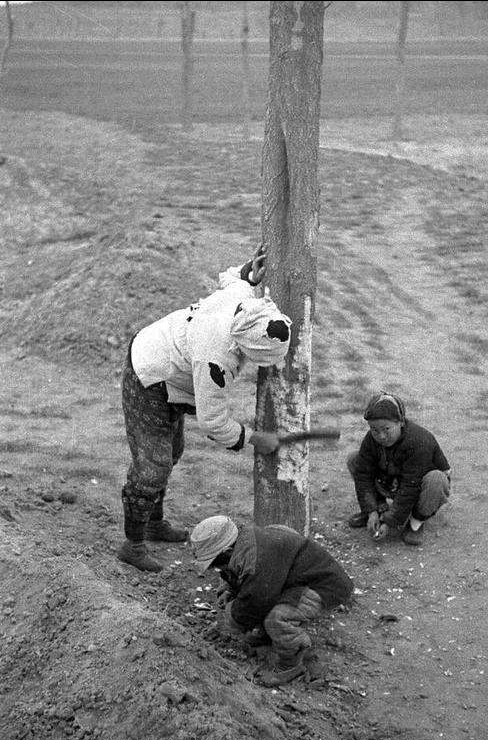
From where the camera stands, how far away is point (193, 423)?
27.2ft

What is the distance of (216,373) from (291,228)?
2.96 feet

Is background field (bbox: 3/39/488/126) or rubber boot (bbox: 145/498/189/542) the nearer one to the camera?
rubber boot (bbox: 145/498/189/542)

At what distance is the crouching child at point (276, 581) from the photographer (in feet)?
16.9

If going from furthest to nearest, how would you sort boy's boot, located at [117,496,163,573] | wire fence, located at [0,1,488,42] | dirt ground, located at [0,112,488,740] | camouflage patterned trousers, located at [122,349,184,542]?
wire fence, located at [0,1,488,42] → boy's boot, located at [117,496,163,573] → camouflage patterned trousers, located at [122,349,184,542] → dirt ground, located at [0,112,488,740]

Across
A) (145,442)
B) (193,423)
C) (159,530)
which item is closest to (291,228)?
(145,442)

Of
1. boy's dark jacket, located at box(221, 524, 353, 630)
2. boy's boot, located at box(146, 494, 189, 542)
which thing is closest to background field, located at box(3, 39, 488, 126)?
boy's boot, located at box(146, 494, 189, 542)

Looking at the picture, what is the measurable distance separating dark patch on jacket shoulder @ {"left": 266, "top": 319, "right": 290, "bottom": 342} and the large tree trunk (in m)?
0.48

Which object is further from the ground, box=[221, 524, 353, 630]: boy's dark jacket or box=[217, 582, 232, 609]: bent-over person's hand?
box=[221, 524, 353, 630]: boy's dark jacket

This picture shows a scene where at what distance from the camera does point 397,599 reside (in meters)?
5.91

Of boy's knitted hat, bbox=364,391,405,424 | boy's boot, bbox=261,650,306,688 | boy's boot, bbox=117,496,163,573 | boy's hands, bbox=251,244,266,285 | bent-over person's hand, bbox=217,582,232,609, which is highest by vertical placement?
boy's hands, bbox=251,244,266,285

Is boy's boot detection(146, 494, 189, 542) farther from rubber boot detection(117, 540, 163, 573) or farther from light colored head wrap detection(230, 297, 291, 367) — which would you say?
light colored head wrap detection(230, 297, 291, 367)

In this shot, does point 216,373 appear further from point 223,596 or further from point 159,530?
point 159,530

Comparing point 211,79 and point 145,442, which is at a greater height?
point 145,442

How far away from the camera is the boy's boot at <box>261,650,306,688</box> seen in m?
5.12
